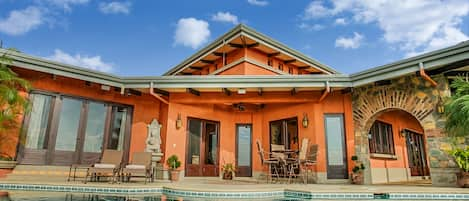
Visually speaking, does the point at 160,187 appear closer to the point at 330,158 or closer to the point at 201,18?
the point at 330,158

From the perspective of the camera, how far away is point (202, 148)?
1062 cm

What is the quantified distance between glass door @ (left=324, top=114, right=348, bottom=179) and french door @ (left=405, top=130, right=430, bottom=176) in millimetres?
5261

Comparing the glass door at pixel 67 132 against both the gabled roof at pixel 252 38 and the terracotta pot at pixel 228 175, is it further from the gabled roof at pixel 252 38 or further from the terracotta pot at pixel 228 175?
the gabled roof at pixel 252 38

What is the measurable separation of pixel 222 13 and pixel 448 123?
1428 cm

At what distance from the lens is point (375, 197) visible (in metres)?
5.41

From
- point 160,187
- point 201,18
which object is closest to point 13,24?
point 201,18

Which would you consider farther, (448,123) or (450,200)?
(448,123)

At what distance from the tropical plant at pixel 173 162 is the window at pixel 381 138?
21.5ft

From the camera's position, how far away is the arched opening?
9.96 meters

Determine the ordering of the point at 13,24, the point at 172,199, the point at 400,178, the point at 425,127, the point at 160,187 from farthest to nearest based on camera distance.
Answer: the point at 13,24 → the point at 400,178 → the point at 425,127 → the point at 160,187 → the point at 172,199

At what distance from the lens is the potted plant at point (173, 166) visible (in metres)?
9.20

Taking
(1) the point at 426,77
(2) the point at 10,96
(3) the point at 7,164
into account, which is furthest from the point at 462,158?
(3) the point at 7,164

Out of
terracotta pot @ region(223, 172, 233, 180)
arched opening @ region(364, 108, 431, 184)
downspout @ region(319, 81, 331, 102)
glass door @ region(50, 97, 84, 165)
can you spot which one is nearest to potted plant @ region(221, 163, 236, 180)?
terracotta pot @ region(223, 172, 233, 180)

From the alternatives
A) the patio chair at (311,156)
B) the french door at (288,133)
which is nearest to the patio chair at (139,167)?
the patio chair at (311,156)
